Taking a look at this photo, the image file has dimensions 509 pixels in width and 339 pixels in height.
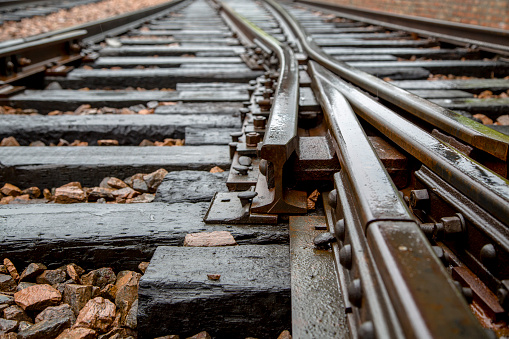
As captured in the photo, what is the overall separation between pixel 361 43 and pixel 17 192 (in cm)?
390

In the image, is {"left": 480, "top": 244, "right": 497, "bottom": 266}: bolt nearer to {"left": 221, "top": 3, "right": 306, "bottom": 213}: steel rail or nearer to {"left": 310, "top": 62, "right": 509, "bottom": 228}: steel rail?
{"left": 310, "top": 62, "right": 509, "bottom": 228}: steel rail

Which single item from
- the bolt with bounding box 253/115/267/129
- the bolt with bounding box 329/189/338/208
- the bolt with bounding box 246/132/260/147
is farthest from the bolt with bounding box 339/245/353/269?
the bolt with bounding box 253/115/267/129

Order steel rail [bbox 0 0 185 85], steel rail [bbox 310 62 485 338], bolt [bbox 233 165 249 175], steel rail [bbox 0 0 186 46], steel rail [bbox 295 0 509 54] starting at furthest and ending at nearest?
steel rail [bbox 0 0 186 46], steel rail [bbox 295 0 509 54], steel rail [bbox 0 0 185 85], bolt [bbox 233 165 249 175], steel rail [bbox 310 62 485 338]

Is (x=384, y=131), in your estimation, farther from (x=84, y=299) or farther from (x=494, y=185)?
(x=84, y=299)

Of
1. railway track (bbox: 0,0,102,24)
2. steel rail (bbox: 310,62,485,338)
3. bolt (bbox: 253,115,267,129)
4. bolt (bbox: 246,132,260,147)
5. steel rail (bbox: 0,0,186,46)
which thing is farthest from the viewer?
railway track (bbox: 0,0,102,24)

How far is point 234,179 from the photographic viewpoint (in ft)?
5.05

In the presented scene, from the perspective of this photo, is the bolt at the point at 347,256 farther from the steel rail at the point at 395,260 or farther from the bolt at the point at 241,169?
the bolt at the point at 241,169

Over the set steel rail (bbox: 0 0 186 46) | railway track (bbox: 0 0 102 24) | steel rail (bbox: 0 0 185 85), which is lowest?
steel rail (bbox: 0 0 185 85)

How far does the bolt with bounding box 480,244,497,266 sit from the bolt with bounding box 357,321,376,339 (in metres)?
0.31

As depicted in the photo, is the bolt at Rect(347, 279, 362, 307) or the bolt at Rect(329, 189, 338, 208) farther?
the bolt at Rect(329, 189, 338, 208)

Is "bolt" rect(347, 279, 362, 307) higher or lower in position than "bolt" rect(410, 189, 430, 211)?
lower

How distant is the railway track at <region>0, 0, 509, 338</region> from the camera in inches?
31.0

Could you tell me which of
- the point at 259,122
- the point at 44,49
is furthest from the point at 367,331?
the point at 44,49

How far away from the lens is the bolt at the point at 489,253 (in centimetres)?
84
